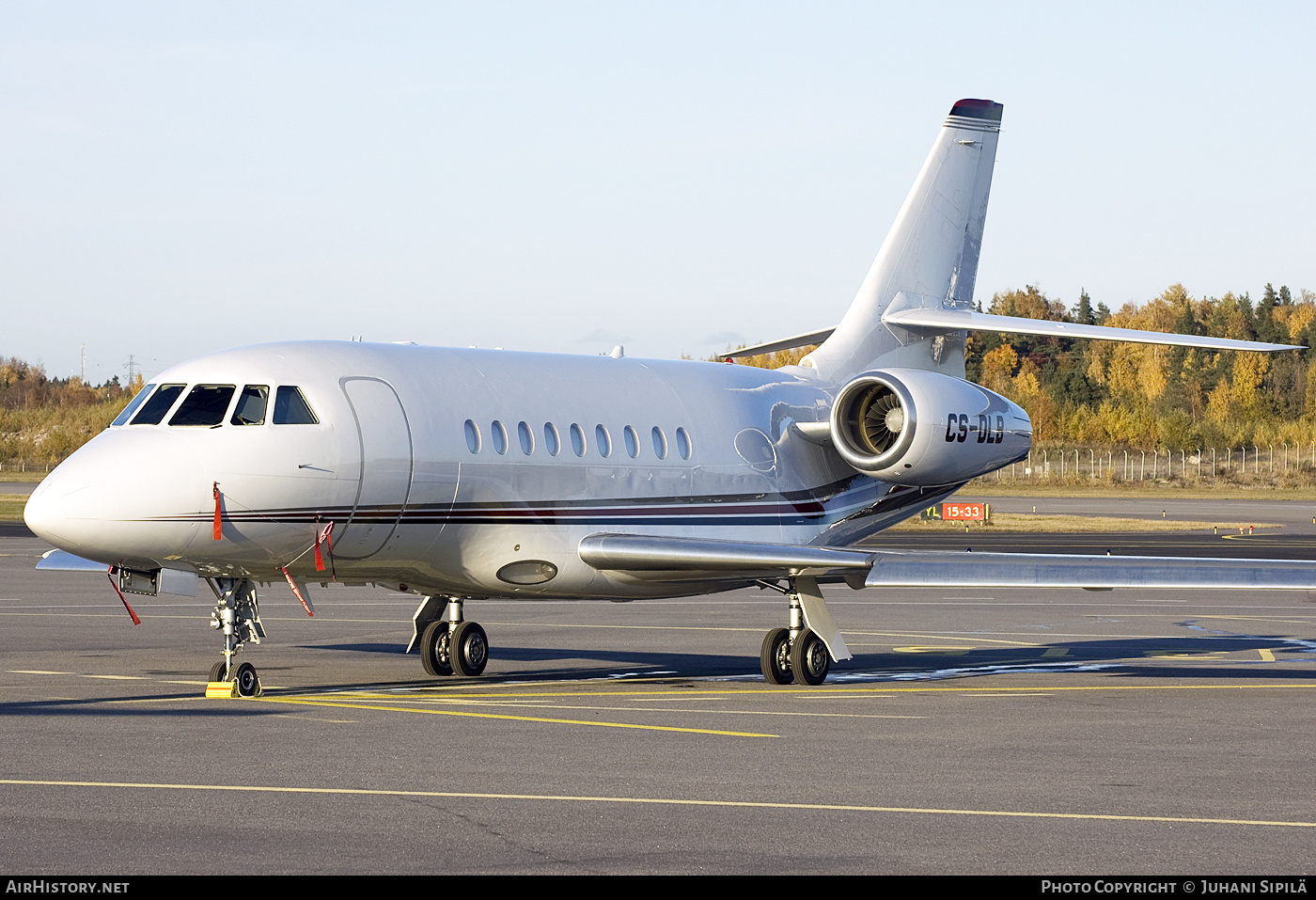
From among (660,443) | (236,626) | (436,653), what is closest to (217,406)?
(236,626)

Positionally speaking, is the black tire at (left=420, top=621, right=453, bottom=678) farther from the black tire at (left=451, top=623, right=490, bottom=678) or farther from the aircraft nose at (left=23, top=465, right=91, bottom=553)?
the aircraft nose at (left=23, top=465, right=91, bottom=553)

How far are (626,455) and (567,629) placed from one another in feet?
20.0

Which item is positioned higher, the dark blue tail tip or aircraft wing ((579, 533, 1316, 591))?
the dark blue tail tip

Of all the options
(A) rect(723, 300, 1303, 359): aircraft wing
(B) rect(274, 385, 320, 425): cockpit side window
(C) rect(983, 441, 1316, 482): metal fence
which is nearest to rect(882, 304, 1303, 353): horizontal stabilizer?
(A) rect(723, 300, 1303, 359): aircraft wing

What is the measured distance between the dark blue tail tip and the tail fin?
0.01 m

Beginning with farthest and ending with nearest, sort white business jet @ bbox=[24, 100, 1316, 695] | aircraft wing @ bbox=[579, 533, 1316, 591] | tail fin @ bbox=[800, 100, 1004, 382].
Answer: tail fin @ bbox=[800, 100, 1004, 382] → aircraft wing @ bbox=[579, 533, 1316, 591] → white business jet @ bbox=[24, 100, 1316, 695]

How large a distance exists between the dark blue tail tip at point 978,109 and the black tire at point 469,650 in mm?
10529

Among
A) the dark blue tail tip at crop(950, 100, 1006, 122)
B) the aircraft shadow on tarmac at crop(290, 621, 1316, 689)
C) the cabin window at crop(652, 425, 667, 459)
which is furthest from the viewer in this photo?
the dark blue tail tip at crop(950, 100, 1006, 122)

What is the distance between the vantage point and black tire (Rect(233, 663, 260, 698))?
1588 cm

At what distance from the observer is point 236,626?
1616cm

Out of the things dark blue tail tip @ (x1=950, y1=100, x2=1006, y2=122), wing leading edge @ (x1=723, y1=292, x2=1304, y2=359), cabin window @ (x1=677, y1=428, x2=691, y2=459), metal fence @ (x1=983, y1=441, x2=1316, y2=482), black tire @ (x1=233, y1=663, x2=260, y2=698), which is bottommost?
metal fence @ (x1=983, y1=441, x2=1316, y2=482)

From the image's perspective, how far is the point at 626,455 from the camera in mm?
19047

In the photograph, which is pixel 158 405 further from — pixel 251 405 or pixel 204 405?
pixel 251 405

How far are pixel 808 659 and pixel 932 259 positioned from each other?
7597 mm
